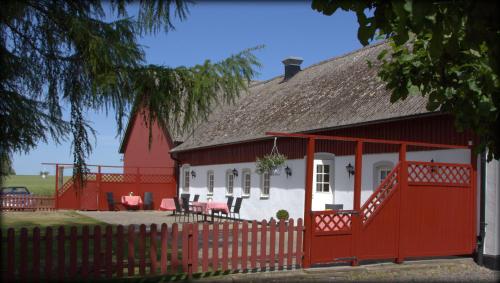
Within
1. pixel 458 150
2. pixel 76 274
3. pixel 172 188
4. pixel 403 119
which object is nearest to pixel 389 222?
pixel 458 150

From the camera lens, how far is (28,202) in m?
24.6

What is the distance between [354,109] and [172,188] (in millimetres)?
14359

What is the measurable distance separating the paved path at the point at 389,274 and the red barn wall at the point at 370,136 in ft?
9.50

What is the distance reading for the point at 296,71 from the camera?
1038 inches

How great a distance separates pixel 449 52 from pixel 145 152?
26.8 metres

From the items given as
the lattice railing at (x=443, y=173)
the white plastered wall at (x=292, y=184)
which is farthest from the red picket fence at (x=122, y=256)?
the white plastered wall at (x=292, y=184)

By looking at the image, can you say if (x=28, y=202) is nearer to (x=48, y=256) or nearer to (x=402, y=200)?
(x=48, y=256)

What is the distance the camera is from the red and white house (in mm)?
10508

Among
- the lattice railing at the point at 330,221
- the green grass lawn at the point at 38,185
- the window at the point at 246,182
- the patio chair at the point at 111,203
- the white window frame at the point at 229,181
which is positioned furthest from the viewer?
the green grass lawn at the point at 38,185

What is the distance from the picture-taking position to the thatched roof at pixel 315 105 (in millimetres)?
14914

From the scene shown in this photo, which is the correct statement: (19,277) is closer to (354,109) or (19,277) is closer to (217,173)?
(354,109)

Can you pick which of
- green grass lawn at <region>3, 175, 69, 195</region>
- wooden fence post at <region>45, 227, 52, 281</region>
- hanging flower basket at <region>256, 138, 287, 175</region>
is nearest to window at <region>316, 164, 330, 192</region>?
hanging flower basket at <region>256, 138, 287, 175</region>

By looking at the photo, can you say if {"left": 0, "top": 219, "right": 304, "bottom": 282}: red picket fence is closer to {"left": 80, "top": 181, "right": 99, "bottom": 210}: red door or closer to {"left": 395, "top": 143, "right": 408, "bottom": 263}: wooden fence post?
{"left": 395, "top": 143, "right": 408, "bottom": 263}: wooden fence post

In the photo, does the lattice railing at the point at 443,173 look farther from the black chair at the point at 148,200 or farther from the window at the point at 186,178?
the black chair at the point at 148,200
